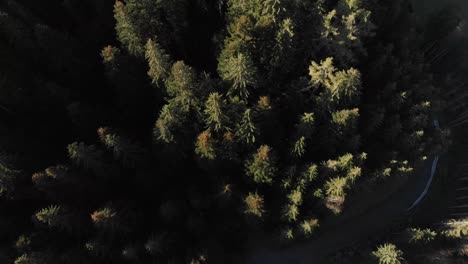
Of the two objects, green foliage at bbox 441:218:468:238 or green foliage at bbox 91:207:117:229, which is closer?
green foliage at bbox 91:207:117:229

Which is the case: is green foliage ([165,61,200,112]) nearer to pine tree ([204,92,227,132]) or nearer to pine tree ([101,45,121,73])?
pine tree ([204,92,227,132])

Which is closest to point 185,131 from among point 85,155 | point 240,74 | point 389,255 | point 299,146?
point 240,74

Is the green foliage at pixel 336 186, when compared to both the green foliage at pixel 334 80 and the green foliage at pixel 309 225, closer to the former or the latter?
the green foliage at pixel 309 225

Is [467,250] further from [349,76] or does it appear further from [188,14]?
[188,14]

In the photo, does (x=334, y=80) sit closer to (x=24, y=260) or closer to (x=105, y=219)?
(x=105, y=219)

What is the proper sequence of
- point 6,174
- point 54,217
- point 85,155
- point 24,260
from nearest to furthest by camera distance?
point 24,260
point 6,174
point 54,217
point 85,155

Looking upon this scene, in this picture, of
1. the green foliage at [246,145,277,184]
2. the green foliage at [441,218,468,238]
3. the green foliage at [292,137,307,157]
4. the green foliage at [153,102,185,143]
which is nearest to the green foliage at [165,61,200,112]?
the green foliage at [153,102,185,143]
